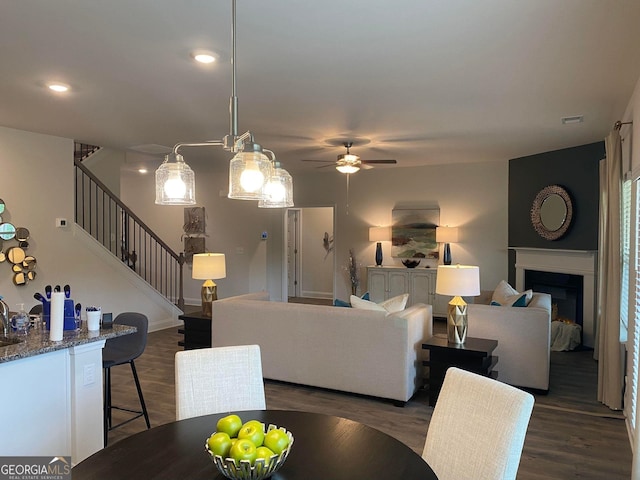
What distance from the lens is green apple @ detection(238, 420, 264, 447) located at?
1388 millimetres

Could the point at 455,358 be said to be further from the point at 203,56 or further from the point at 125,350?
the point at 203,56

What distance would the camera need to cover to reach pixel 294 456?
1.57 m

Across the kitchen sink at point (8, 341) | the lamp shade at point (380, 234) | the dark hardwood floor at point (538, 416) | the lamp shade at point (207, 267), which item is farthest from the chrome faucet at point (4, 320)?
the lamp shade at point (380, 234)

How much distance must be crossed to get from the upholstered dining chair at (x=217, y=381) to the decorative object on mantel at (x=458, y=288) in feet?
7.53

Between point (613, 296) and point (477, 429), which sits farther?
point (613, 296)

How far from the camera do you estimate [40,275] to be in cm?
572

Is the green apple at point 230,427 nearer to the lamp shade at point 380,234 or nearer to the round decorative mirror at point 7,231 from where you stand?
the round decorative mirror at point 7,231

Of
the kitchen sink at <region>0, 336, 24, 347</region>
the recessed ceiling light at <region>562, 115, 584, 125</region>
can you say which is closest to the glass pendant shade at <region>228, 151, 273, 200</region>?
the kitchen sink at <region>0, 336, 24, 347</region>

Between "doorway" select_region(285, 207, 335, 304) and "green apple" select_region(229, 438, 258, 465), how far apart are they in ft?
30.8

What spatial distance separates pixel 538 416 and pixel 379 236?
486 cm

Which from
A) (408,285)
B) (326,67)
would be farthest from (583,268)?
(326,67)

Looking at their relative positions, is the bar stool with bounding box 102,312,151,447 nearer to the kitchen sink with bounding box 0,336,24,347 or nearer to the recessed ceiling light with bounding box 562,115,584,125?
the kitchen sink with bounding box 0,336,24,347

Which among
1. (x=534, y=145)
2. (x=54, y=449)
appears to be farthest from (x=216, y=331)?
(x=534, y=145)

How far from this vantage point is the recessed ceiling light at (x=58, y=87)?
3795 millimetres
